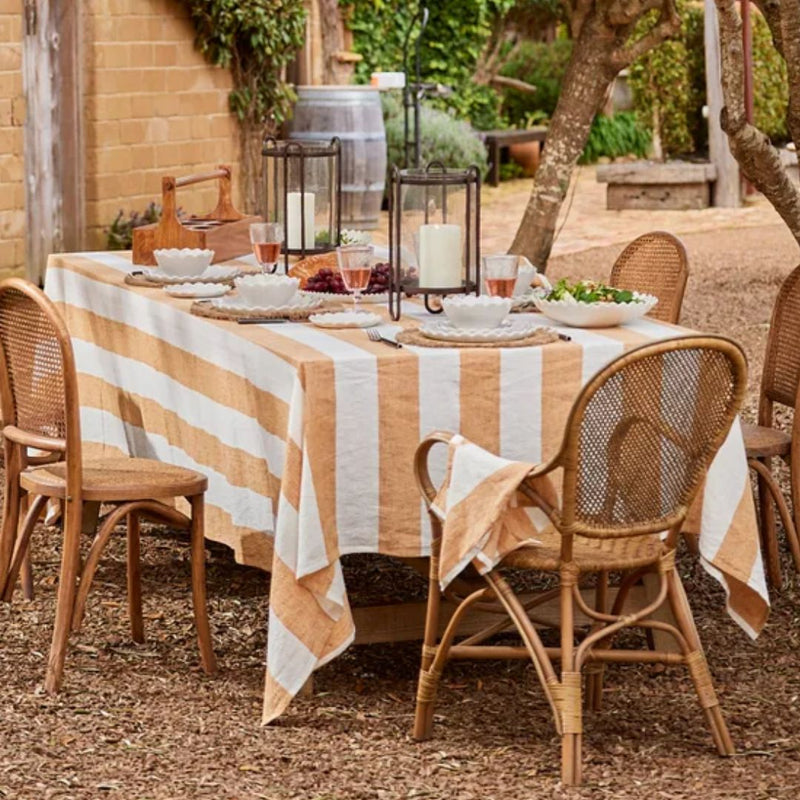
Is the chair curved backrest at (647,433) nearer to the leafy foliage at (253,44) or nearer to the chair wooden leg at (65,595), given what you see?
the chair wooden leg at (65,595)

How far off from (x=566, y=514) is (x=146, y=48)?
295 inches

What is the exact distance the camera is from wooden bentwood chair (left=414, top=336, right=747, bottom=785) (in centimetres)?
348

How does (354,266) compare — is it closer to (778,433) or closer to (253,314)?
(253,314)

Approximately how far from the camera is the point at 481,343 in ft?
12.9

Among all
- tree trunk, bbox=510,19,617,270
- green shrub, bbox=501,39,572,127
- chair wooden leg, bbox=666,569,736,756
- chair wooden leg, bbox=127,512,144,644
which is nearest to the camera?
chair wooden leg, bbox=666,569,736,756

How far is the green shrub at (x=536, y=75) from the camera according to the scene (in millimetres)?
17922

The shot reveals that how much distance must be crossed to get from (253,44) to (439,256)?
287 inches

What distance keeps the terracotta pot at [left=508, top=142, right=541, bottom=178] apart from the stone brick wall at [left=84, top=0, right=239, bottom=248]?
6.16 meters

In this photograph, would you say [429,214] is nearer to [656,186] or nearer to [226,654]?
[226,654]

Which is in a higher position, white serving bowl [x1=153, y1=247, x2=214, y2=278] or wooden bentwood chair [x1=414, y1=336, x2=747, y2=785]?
white serving bowl [x1=153, y1=247, x2=214, y2=278]

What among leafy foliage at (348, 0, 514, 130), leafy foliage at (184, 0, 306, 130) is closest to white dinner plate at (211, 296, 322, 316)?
leafy foliage at (184, 0, 306, 130)

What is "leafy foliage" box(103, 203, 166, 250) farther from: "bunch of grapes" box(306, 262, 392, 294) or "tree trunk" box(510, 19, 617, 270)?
"bunch of grapes" box(306, 262, 392, 294)

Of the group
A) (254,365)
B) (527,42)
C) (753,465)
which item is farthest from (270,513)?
(527,42)

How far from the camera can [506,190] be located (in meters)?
15.8
